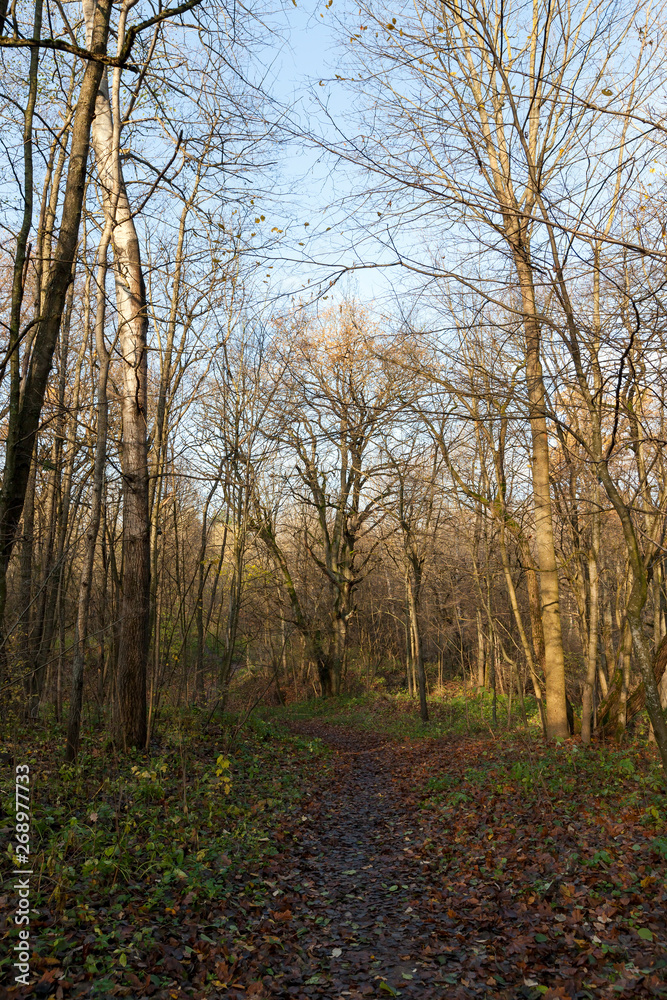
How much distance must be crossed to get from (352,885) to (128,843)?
201 centimetres

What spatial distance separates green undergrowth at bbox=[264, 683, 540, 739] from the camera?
548 inches

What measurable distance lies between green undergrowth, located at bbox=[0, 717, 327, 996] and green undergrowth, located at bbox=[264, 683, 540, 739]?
6179 mm

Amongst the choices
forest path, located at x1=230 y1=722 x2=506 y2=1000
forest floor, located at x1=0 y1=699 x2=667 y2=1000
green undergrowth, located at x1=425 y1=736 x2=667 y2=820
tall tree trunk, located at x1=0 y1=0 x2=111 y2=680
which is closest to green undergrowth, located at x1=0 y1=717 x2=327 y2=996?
forest floor, located at x1=0 y1=699 x2=667 y2=1000

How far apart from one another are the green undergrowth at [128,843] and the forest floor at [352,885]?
0.02 metres

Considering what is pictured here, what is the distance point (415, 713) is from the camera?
57.1 ft

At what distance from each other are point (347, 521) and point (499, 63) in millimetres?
17485

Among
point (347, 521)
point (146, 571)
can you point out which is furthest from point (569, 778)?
point (347, 521)

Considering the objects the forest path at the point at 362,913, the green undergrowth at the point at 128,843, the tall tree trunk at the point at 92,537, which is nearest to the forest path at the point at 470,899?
the forest path at the point at 362,913

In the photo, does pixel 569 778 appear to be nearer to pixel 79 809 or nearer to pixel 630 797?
pixel 630 797

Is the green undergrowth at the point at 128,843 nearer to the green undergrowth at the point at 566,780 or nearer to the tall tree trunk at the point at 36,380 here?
the tall tree trunk at the point at 36,380

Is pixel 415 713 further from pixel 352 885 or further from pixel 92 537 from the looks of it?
pixel 92 537

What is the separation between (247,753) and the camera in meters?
9.98

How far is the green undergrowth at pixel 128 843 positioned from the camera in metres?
3.82

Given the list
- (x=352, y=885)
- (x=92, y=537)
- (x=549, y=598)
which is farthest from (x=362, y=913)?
(x=549, y=598)
